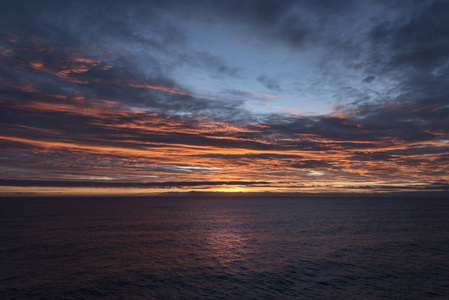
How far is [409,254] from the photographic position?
4359 centimetres

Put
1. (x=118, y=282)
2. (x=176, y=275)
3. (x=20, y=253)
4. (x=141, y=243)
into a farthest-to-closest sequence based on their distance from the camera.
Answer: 1. (x=141, y=243)
2. (x=20, y=253)
3. (x=176, y=275)
4. (x=118, y=282)

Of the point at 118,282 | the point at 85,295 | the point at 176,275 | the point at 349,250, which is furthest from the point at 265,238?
the point at 85,295

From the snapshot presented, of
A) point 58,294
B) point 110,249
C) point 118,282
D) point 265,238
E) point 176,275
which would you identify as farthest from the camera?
point 265,238

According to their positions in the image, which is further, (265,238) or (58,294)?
(265,238)

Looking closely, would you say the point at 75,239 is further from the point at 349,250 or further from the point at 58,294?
the point at 349,250

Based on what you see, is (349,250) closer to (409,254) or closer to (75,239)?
(409,254)

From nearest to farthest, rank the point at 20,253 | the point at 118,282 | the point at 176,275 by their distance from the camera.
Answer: the point at 118,282 → the point at 176,275 → the point at 20,253

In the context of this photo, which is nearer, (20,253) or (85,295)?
(85,295)

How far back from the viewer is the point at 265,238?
198 feet

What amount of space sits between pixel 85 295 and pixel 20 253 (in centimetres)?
2305

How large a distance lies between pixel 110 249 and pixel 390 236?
195ft

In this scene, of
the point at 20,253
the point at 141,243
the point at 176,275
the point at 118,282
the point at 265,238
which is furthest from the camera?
the point at 265,238

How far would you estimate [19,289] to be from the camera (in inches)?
1066

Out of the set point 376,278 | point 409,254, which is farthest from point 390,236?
point 376,278
